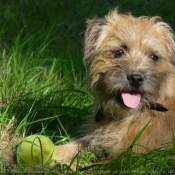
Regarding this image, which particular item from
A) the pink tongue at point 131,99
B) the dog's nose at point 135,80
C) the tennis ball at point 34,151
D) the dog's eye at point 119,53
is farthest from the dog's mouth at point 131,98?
the tennis ball at point 34,151

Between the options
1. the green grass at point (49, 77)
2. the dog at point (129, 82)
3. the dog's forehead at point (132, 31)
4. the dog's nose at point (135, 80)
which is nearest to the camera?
the green grass at point (49, 77)

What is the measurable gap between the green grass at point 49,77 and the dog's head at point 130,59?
367 mm

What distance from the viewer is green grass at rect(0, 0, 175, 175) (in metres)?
4.36

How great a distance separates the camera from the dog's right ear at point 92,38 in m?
4.98

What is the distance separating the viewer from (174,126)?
466 centimetres

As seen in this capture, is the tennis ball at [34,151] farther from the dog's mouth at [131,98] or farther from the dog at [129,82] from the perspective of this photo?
the dog's mouth at [131,98]

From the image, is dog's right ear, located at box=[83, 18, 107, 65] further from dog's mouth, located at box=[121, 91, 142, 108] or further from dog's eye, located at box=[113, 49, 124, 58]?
→ dog's mouth, located at box=[121, 91, 142, 108]

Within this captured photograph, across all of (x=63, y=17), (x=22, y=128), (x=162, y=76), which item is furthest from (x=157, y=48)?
(x=63, y=17)

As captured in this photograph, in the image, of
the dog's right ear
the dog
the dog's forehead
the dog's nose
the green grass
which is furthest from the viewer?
the dog's right ear

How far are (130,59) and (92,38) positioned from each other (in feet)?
1.62

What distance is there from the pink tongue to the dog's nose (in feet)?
0.40

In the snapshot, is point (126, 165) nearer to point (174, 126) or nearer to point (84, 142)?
point (174, 126)

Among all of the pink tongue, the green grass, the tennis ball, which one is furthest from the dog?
the tennis ball

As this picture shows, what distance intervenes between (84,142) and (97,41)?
100cm
